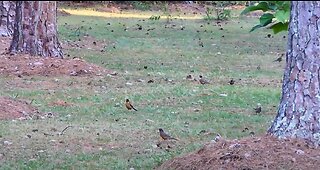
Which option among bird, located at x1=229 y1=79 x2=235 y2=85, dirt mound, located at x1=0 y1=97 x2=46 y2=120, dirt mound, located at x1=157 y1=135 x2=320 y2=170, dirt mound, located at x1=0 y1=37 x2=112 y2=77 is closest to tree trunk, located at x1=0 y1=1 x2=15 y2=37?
dirt mound, located at x1=0 y1=37 x2=112 y2=77

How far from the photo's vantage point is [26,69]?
10617 mm

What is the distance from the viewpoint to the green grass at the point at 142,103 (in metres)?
6.27

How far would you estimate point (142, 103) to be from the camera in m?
8.69

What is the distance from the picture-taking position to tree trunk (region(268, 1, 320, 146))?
16.7ft

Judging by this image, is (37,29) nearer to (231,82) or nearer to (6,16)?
(231,82)

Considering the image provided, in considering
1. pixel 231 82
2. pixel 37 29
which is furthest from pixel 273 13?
pixel 37 29

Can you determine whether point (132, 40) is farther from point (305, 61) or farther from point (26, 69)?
point (305, 61)

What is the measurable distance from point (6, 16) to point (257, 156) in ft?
34.4

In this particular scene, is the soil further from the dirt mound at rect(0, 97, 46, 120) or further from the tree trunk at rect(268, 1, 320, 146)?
the tree trunk at rect(268, 1, 320, 146)

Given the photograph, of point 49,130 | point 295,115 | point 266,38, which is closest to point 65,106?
point 49,130

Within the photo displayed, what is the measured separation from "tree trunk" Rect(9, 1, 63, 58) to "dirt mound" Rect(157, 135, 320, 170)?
20.5 ft

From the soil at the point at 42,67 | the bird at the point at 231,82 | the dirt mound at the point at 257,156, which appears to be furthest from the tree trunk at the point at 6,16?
the dirt mound at the point at 257,156

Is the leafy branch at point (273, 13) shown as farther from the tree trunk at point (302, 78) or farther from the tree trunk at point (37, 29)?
the tree trunk at point (37, 29)

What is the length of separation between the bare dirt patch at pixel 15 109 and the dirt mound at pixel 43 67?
231 cm
